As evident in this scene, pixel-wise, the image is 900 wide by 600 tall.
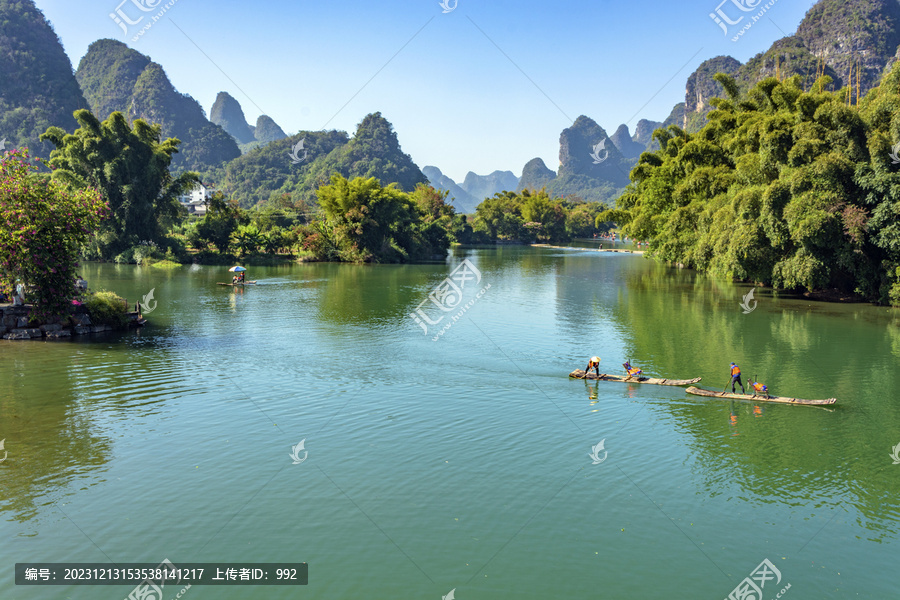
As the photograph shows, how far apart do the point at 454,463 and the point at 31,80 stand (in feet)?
570

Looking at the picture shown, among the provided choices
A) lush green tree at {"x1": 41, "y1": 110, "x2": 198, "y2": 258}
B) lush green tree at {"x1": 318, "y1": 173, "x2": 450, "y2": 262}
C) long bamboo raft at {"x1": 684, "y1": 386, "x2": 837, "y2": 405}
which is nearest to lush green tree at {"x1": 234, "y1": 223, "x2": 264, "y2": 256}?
lush green tree at {"x1": 41, "y1": 110, "x2": 198, "y2": 258}

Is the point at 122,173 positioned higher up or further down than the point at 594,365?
higher up

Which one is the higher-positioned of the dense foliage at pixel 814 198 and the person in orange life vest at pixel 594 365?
the dense foliage at pixel 814 198

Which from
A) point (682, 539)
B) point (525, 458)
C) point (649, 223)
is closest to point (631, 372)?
point (525, 458)

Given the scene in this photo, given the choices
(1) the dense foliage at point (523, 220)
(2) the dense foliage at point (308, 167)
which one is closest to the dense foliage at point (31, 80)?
(2) the dense foliage at point (308, 167)

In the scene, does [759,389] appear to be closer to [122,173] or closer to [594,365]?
[594,365]

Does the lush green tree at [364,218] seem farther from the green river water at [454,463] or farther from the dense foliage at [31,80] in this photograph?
the dense foliage at [31,80]

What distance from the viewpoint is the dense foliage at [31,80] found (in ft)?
441

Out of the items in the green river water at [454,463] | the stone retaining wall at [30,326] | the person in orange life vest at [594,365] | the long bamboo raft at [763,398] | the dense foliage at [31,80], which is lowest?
the green river water at [454,463]

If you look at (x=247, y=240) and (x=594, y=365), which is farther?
(x=247, y=240)

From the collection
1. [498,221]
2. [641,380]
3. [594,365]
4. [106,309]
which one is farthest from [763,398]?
[498,221]

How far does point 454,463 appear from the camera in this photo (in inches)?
548

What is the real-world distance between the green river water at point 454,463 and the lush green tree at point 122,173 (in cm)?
4238

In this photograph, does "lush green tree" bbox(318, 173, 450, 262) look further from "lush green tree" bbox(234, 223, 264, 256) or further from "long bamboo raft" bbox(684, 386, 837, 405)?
"long bamboo raft" bbox(684, 386, 837, 405)
